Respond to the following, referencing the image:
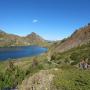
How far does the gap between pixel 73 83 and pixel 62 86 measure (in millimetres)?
1489

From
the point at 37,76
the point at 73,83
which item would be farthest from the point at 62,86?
the point at 37,76

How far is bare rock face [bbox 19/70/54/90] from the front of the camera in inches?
1036

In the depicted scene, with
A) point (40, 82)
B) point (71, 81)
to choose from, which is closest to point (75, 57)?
point (40, 82)

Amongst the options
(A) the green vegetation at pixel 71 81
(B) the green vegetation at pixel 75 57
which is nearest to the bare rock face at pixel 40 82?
(A) the green vegetation at pixel 71 81

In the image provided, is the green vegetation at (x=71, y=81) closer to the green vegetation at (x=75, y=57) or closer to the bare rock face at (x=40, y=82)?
the bare rock face at (x=40, y=82)

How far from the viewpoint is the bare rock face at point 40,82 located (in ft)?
86.3

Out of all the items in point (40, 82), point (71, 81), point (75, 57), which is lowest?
point (40, 82)

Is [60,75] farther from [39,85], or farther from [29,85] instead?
[29,85]

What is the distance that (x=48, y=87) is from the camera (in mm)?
25641

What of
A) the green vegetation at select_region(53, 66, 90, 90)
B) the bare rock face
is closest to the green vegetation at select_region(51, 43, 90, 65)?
the bare rock face

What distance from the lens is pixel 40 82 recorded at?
27.3m

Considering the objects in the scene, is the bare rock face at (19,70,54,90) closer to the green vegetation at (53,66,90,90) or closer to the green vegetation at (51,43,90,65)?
the green vegetation at (53,66,90,90)

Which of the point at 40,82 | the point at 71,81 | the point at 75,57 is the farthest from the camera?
the point at 75,57

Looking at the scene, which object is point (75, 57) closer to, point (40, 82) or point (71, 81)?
point (40, 82)
